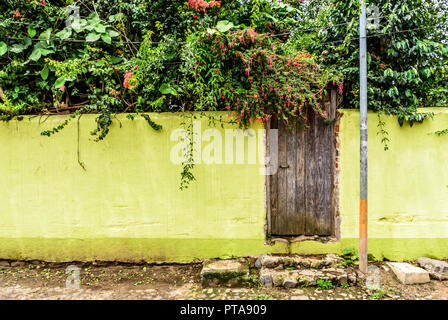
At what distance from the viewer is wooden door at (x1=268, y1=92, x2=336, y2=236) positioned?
12.8 ft

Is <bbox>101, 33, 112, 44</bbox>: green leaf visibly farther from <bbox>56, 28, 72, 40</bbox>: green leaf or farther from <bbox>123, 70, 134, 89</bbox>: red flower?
<bbox>123, 70, 134, 89</bbox>: red flower

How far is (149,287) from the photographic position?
138 inches

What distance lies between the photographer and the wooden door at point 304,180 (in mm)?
3908

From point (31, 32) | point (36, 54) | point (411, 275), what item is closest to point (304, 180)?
point (411, 275)

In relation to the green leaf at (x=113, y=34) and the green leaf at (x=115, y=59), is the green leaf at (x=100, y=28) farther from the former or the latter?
the green leaf at (x=115, y=59)

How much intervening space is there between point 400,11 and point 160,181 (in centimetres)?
386

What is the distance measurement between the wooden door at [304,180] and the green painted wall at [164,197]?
7.7 inches

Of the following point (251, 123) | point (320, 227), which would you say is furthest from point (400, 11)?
point (320, 227)

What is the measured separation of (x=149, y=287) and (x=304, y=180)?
8.19 ft

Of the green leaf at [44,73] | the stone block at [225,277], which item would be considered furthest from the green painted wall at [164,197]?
the green leaf at [44,73]

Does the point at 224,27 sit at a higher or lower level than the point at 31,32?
lower

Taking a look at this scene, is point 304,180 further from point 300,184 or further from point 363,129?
point 363,129

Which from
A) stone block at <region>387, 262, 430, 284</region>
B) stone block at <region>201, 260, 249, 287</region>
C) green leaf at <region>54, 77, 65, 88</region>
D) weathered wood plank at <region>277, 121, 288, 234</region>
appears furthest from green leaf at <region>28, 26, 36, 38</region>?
stone block at <region>387, 262, 430, 284</region>

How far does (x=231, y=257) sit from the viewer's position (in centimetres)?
391
